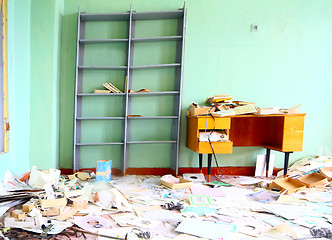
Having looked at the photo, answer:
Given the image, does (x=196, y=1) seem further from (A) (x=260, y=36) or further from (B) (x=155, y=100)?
(B) (x=155, y=100)

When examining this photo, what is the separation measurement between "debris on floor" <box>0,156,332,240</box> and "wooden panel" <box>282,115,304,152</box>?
426mm

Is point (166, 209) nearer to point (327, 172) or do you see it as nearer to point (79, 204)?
point (79, 204)

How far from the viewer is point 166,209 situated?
1730 millimetres

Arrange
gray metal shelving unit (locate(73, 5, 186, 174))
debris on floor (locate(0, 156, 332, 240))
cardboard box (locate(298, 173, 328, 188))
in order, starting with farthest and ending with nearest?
1. gray metal shelving unit (locate(73, 5, 186, 174))
2. cardboard box (locate(298, 173, 328, 188))
3. debris on floor (locate(0, 156, 332, 240))

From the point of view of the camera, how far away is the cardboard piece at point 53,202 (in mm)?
1624

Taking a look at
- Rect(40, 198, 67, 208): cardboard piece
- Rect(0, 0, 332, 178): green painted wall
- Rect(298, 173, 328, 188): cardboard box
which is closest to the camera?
Rect(40, 198, 67, 208): cardboard piece

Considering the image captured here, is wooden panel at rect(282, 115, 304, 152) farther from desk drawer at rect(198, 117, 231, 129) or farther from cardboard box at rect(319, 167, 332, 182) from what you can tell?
desk drawer at rect(198, 117, 231, 129)

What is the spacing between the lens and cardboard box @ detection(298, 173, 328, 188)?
224 centimetres

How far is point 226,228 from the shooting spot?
1.40 m

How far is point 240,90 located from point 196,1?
1.42 meters

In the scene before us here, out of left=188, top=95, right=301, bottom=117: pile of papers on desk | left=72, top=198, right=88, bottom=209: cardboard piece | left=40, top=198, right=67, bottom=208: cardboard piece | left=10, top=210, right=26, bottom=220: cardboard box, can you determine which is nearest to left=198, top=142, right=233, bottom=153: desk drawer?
left=188, top=95, right=301, bottom=117: pile of papers on desk

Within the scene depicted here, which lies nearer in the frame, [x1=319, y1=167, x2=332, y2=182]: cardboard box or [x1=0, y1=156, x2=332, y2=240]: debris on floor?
[x1=0, y1=156, x2=332, y2=240]: debris on floor

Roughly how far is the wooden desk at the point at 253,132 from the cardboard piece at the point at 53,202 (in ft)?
4.82

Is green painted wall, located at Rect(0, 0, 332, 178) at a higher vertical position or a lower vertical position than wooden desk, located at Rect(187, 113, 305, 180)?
higher
